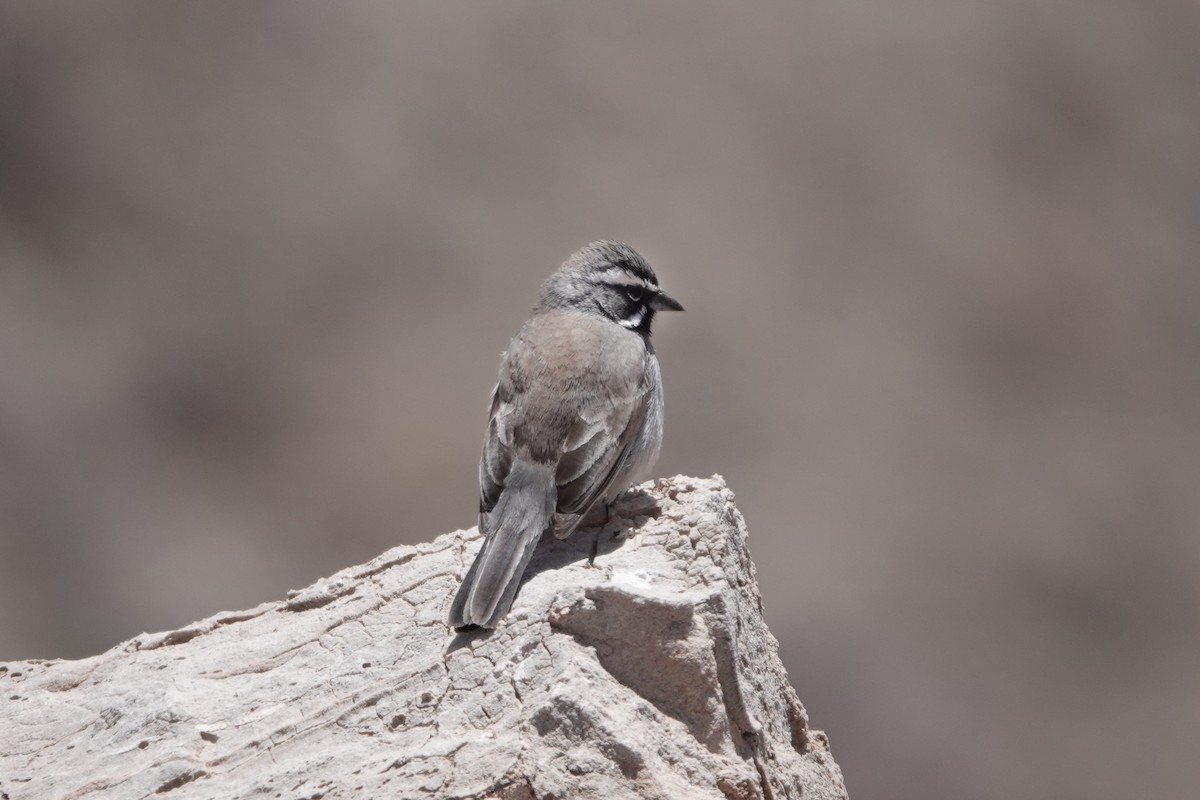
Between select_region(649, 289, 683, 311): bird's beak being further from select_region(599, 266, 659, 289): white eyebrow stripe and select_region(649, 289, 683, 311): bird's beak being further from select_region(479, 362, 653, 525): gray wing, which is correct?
select_region(479, 362, 653, 525): gray wing

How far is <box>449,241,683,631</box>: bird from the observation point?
4.49 meters

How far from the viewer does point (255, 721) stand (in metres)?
4.16

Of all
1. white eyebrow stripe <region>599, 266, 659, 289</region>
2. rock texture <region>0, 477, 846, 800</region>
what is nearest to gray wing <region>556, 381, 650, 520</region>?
rock texture <region>0, 477, 846, 800</region>

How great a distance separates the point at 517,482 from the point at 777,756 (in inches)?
54.6

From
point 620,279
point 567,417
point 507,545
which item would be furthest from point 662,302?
point 507,545

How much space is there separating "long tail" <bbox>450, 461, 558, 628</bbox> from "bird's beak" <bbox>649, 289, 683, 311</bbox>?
169 centimetres

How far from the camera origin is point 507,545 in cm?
448

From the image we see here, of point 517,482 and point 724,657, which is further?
point 517,482

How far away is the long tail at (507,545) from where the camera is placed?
418cm

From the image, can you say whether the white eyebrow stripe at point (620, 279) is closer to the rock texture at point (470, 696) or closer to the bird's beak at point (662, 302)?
the bird's beak at point (662, 302)

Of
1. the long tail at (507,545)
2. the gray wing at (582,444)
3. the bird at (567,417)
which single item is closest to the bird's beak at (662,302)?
the bird at (567,417)

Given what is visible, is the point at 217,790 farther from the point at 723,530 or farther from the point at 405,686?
the point at 723,530

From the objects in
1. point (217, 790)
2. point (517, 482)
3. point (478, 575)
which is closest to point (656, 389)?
point (517, 482)

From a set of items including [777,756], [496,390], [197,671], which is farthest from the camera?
[496,390]
